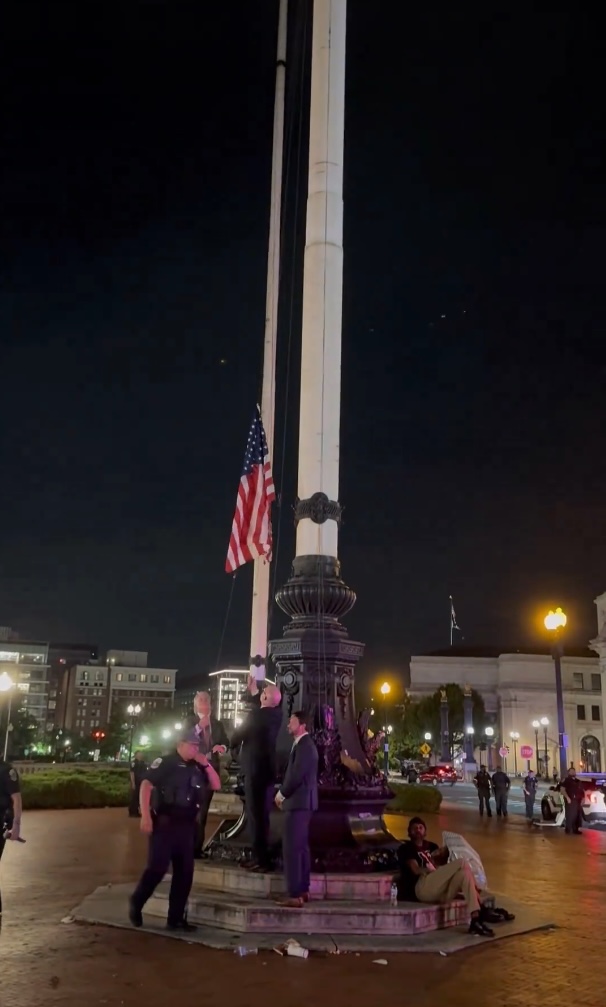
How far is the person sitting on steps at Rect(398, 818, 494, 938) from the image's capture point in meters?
9.05

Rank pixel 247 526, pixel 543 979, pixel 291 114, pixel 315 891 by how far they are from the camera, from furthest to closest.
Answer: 1. pixel 291 114
2. pixel 247 526
3. pixel 315 891
4. pixel 543 979

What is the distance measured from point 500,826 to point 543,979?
19859 millimetres

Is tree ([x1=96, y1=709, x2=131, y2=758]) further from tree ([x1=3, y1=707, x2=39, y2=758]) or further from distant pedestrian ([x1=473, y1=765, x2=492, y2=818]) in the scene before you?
distant pedestrian ([x1=473, y1=765, x2=492, y2=818])

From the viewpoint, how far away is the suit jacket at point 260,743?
9.89 m

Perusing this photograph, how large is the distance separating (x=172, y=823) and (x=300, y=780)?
1.35 m

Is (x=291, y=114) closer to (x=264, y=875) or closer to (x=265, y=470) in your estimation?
(x=265, y=470)

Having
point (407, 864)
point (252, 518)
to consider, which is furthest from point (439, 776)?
point (407, 864)

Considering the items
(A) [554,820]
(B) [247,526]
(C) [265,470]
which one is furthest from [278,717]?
(A) [554,820]

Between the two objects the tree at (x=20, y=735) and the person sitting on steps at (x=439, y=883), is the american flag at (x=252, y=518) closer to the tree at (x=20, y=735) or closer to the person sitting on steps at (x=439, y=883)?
the person sitting on steps at (x=439, y=883)

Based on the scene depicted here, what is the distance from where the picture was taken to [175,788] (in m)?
8.31

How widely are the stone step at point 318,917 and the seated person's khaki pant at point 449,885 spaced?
0.66 ft

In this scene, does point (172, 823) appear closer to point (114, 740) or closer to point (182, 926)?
point (182, 926)

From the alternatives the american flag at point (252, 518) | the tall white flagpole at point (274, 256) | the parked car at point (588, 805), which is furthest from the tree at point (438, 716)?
the american flag at point (252, 518)

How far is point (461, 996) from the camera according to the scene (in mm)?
6672
